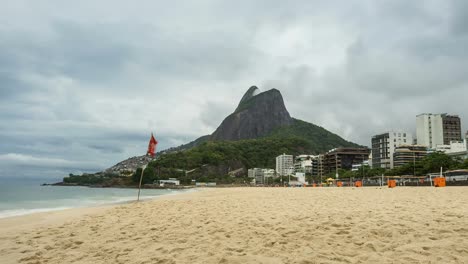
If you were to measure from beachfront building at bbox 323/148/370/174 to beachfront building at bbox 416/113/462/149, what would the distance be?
855 inches

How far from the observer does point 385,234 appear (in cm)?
542

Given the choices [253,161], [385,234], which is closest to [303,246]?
[385,234]

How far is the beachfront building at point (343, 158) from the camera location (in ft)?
435

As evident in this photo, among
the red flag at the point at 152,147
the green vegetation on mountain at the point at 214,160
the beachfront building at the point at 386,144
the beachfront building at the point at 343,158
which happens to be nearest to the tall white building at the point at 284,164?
the green vegetation on mountain at the point at 214,160

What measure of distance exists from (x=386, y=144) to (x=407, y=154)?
39.1ft

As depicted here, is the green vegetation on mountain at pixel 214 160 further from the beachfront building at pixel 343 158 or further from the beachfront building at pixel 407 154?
the beachfront building at pixel 407 154

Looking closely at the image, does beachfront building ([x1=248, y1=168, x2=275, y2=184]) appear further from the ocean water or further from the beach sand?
the beach sand

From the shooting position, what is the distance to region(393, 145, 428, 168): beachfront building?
104m

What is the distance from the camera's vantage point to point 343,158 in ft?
439

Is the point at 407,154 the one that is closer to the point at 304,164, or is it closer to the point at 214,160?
the point at 304,164

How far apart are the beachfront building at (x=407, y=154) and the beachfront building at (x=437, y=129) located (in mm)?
18950

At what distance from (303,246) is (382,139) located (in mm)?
123046

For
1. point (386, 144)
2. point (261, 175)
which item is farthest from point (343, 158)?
point (261, 175)

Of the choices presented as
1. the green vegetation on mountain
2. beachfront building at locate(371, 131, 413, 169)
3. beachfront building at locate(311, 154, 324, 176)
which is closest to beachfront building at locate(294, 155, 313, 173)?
beachfront building at locate(311, 154, 324, 176)
